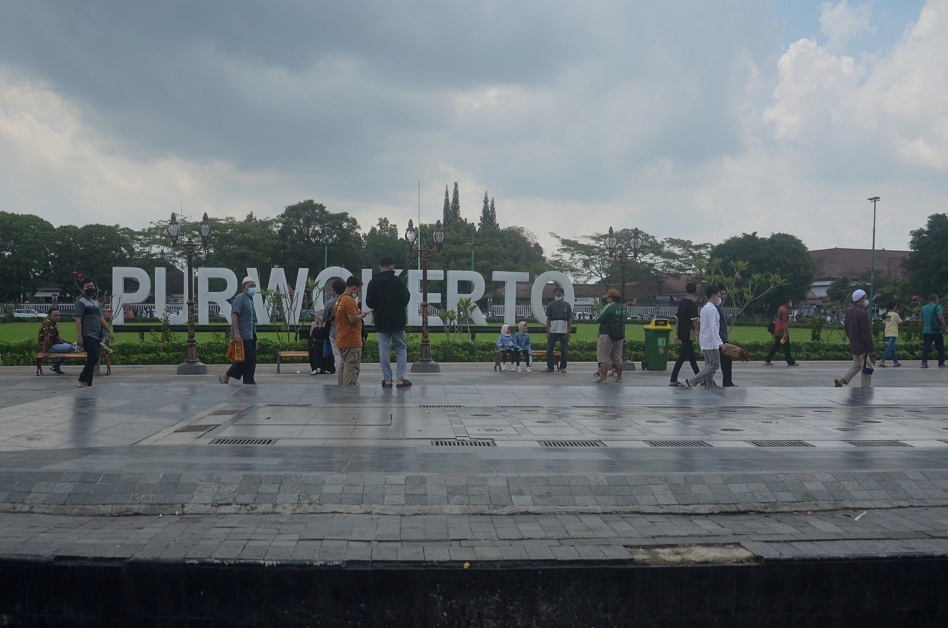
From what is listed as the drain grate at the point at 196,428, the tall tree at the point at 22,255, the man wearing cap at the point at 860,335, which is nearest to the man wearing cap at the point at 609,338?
the man wearing cap at the point at 860,335

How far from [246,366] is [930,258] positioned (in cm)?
6134

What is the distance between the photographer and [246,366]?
484 inches

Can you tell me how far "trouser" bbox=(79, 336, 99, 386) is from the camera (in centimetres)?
1226

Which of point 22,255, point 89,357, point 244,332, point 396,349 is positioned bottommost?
point 89,357

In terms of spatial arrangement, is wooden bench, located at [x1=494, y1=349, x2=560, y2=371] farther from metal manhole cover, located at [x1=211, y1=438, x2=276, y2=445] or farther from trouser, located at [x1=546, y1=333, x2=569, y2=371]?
metal manhole cover, located at [x1=211, y1=438, x2=276, y2=445]

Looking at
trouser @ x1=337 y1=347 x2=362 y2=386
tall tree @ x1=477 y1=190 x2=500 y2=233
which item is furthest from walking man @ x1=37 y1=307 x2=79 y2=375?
tall tree @ x1=477 y1=190 x2=500 y2=233

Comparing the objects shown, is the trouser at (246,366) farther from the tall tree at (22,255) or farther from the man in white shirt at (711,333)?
the tall tree at (22,255)

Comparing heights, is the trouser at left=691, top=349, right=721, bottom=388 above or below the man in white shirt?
below

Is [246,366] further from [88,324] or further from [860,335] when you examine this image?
[860,335]

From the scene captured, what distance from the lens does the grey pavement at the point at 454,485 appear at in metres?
4.73

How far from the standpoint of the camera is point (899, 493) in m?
5.80

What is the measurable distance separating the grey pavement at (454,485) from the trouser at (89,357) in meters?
2.93

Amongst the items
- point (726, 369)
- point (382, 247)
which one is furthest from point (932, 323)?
point (382, 247)

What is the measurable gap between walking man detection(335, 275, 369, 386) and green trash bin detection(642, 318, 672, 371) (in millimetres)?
9918
